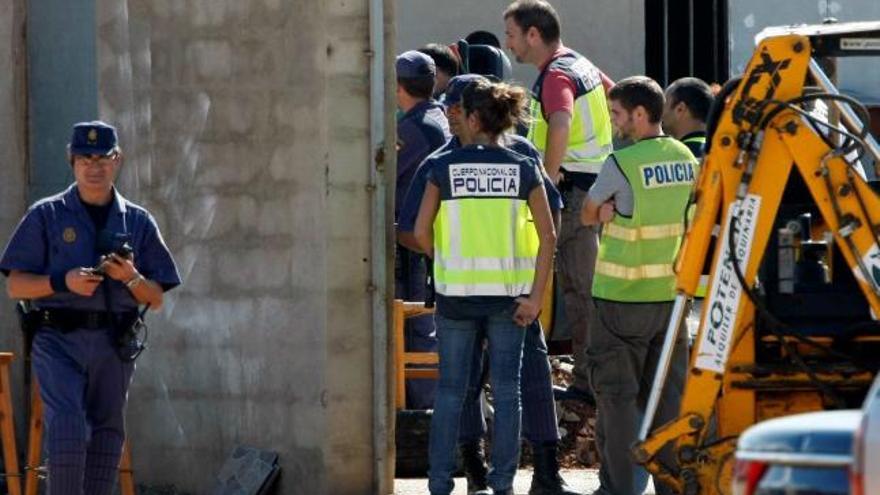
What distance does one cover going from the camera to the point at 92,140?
1000 cm

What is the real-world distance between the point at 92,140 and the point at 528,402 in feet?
7.75

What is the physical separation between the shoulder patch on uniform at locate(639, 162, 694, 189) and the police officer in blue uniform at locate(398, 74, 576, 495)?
1.51 ft

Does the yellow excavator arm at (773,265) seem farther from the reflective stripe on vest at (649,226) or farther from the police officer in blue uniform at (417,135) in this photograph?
the police officer in blue uniform at (417,135)

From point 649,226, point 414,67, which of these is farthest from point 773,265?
point 414,67

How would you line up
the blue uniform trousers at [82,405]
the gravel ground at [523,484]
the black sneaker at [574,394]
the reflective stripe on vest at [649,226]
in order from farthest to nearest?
the black sneaker at [574,394] → the gravel ground at [523,484] → the reflective stripe on vest at [649,226] → the blue uniform trousers at [82,405]

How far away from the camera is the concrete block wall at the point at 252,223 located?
422 inches

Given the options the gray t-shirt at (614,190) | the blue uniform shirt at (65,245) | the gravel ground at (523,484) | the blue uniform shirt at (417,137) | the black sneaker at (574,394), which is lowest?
the gravel ground at (523,484)

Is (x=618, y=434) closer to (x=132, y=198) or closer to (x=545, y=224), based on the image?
(x=545, y=224)

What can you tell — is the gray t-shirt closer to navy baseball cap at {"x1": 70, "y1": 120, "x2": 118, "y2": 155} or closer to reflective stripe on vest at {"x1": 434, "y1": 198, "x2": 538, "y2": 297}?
reflective stripe on vest at {"x1": 434, "y1": 198, "x2": 538, "y2": 297}

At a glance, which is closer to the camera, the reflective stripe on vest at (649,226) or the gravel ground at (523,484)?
the reflective stripe on vest at (649,226)

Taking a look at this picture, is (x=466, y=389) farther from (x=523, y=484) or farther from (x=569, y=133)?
(x=569, y=133)

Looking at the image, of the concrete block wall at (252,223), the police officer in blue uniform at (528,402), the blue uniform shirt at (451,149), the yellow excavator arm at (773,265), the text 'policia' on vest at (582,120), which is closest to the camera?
the yellow excavator arm at (773,265)

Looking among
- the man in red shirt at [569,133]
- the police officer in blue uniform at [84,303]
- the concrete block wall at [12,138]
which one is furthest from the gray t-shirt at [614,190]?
the concrete block wall at [12,138]

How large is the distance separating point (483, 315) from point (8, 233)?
391cm
